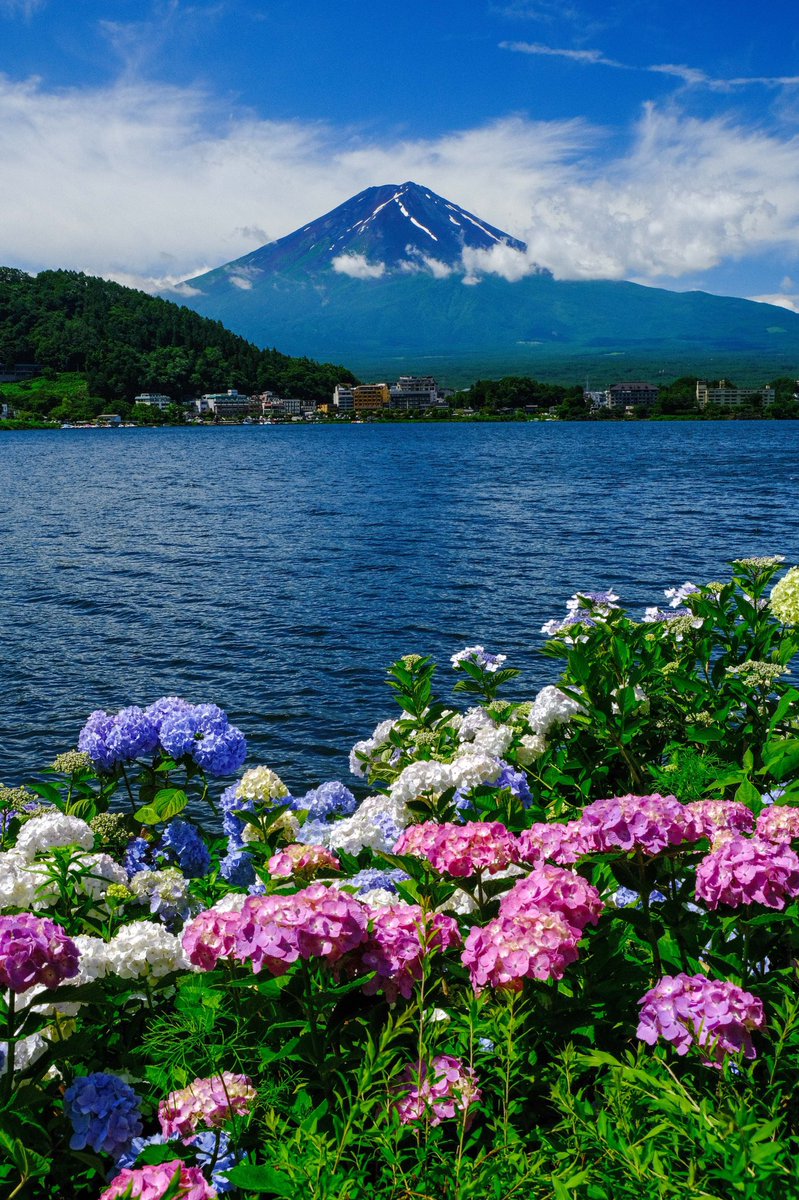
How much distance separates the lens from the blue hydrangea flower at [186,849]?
4035 millimetres

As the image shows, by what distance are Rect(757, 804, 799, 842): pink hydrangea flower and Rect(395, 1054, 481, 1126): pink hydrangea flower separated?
3.42ft

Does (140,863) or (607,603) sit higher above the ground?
(607,603)

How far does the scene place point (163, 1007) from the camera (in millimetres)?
2740

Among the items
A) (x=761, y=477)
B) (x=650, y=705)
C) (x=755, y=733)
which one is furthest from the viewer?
(x=761, y=477)

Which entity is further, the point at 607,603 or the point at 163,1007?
the point at 607,603

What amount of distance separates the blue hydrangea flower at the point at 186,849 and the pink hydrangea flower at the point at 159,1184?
7.62ft

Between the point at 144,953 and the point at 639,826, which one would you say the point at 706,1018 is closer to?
the point at 639,826

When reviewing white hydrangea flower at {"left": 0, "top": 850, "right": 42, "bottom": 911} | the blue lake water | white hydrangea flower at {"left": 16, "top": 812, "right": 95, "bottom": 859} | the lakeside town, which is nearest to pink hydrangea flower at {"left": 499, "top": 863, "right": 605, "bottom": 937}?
white hydrangea flower at {"left": 0, "top": 850, "right": 42, "bottom": 911}

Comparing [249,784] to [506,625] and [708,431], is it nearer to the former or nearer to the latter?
[506,625]

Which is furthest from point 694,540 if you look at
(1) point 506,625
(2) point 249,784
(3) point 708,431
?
(3) point 708,431

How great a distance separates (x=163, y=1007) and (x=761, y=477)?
57796 millimetres

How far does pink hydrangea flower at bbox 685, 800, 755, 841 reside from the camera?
2465 mm

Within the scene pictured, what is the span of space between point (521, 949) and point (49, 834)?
6.58 feet

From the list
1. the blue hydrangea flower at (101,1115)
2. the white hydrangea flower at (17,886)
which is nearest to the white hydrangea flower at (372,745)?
the white hydrangea flower at (17,886)
